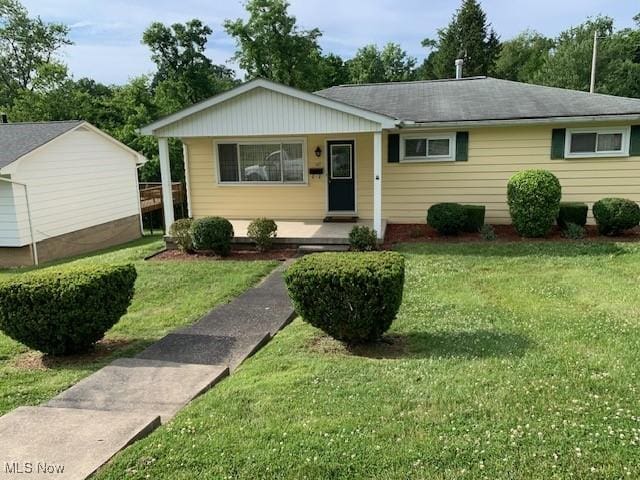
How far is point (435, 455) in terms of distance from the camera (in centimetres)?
273

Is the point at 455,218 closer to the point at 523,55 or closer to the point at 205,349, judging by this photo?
the point at 205,349

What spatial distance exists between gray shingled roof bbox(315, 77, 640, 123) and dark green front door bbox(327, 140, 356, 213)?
1172mm

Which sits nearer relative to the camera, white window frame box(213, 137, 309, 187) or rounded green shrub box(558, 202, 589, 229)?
rounded green shrub box(558, 202, 589, 229)

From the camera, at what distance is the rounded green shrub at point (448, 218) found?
31.9 ft

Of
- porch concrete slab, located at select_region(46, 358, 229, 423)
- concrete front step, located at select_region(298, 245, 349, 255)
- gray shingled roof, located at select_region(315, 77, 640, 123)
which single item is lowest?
porch concrete slab, located at select_region(46, 358, 229, 423)

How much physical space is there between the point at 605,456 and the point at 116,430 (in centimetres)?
301

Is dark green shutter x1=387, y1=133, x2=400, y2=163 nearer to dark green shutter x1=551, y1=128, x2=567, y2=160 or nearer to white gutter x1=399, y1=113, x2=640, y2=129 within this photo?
white gutter x1=399, y1=113, x2=640, y2=129

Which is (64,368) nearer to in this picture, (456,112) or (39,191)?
(456,112)

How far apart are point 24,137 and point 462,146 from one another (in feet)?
41.7

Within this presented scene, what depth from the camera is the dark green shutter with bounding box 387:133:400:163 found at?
11.2 metres

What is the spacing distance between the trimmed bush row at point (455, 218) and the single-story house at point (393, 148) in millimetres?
999

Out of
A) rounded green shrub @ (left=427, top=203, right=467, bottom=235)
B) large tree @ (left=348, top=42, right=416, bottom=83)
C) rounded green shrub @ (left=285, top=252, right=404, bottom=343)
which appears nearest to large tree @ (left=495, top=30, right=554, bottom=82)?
large tree @ (left=348, top=42, right=416, bottom=83)

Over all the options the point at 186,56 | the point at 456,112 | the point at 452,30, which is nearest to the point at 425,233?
the point at 456,112

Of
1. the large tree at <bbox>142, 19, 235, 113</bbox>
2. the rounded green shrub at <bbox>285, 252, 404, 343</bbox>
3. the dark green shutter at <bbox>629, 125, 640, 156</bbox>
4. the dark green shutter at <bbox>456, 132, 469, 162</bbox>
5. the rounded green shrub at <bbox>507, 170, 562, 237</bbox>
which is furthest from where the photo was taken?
the large tree at <bbox>142, 19, 235, 113</bbox>
